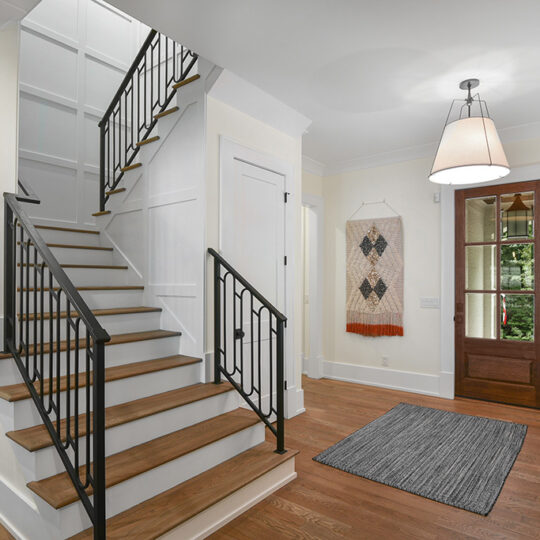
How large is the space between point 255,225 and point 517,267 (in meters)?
2.63

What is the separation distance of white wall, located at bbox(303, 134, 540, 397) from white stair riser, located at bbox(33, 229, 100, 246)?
8.09 feet

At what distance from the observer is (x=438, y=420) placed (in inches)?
138

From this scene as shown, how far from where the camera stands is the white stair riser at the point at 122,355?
85.2 inches

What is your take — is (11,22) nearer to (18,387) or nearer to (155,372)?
(18,387)

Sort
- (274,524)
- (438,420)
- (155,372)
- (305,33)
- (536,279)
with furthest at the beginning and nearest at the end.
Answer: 1. (536,279)
2. (438,420)
3. (155,372)
4. (305,33)
5. (274,524)

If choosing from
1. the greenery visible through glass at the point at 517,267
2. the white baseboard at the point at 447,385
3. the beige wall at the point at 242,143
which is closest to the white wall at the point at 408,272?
the white baseboard at the point at 447,385

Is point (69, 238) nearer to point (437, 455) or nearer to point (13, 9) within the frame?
point (13, 9)

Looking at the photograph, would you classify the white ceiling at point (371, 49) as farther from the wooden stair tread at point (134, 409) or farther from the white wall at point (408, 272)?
the wooden stair tread at point (134, 409)

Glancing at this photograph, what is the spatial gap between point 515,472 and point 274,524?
1669mm

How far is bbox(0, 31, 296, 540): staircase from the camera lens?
5.60ft

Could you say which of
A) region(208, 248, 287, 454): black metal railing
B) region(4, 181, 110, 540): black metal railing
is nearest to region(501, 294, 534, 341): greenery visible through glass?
region(208, 248, 287, 454): black metal railing

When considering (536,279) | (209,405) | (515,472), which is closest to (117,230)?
(209,405)

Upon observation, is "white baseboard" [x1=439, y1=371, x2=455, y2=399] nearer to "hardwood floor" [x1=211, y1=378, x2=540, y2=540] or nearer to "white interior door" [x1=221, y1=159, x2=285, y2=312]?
"hardwood floor" [x1=211, y1=378, x2=540, y2=540]

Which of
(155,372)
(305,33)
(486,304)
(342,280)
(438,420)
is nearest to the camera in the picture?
(305,33)
